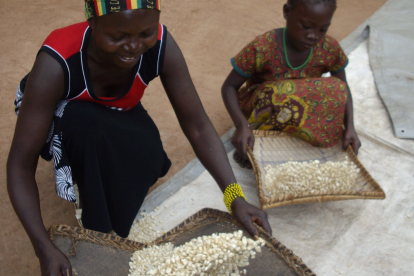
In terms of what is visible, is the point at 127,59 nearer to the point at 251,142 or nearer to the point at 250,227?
the point at 250,227

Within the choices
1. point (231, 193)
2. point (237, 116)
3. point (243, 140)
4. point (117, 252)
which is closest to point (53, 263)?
point (117, 252)

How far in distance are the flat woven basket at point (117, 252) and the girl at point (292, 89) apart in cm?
74

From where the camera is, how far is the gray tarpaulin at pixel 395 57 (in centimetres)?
262

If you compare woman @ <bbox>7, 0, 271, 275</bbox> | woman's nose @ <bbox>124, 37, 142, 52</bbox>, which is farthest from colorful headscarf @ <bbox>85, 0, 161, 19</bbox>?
woman's nose @ <bbox>124, 37, 142, 52</bbox>

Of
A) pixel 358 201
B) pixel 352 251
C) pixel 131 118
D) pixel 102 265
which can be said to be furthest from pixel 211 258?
pixel 358 201

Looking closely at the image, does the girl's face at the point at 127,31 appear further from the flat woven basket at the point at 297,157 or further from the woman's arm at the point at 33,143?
the flat woven basket at the point at 297,157

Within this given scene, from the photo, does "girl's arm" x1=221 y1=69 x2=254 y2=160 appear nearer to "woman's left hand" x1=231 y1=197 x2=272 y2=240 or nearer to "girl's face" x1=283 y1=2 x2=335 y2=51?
"girl's face" x1=283 y1=2 x2=335 y2=51

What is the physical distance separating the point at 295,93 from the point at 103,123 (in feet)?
3.64

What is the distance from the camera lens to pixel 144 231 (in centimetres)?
183

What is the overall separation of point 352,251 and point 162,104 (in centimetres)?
170

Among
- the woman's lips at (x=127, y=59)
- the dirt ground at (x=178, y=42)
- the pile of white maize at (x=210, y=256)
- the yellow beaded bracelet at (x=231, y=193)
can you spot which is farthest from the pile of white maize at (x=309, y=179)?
the woman's lips at (x=127, y=59)

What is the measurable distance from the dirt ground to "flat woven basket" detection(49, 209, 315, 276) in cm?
53

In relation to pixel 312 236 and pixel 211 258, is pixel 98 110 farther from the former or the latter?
pixel 312 236

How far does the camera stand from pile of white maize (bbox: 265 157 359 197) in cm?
185
